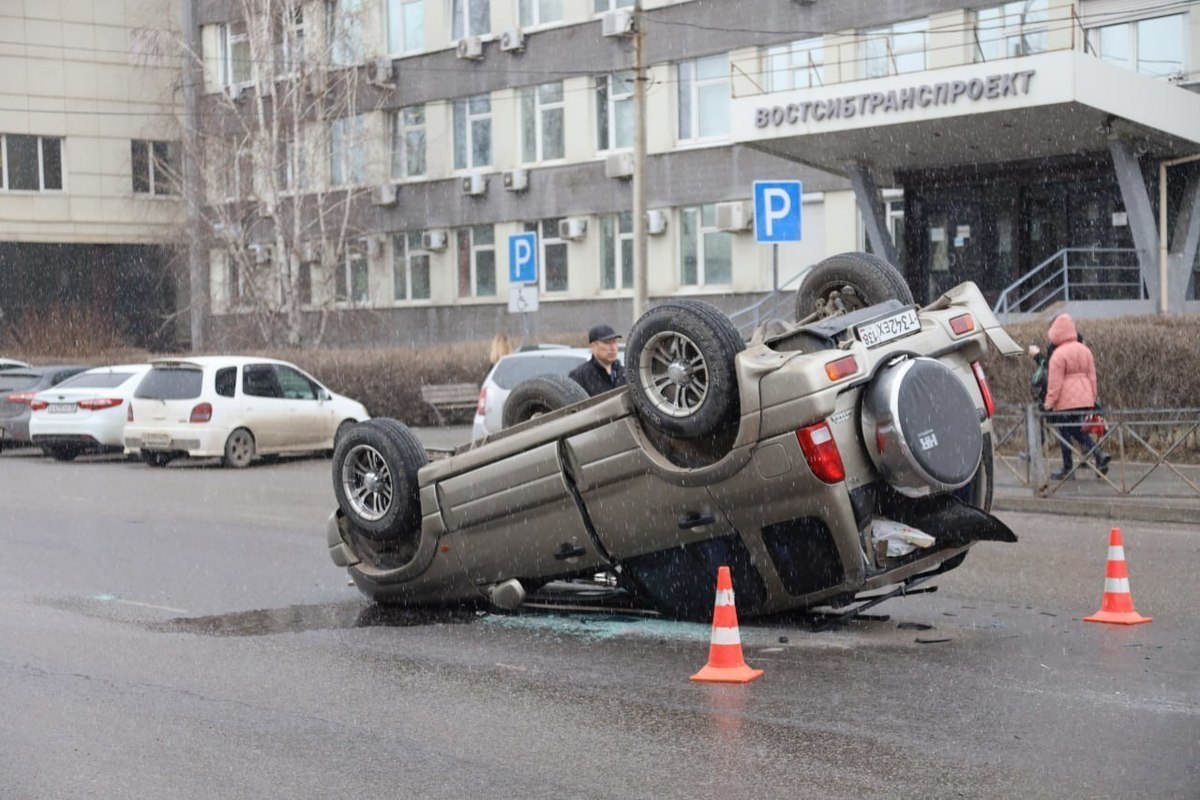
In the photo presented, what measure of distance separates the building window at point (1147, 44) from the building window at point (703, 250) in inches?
401

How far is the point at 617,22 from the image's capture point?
38812 millimetres

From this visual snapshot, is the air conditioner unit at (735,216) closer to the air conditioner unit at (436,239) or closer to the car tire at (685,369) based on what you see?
the air conditioner unit at (436,239)

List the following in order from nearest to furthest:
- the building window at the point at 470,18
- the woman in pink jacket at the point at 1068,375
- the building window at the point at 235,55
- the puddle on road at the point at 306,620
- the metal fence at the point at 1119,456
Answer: the puddle on road at the point at 306,620
the metal fence at the point at 1119,456
the woman in pink jacket at the point at 1068,375
the building window at the point at 470,18
the building window at the point at 235,55

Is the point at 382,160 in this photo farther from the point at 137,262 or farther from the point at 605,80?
the point at 137,262

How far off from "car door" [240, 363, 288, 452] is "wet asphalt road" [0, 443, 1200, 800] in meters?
11.6

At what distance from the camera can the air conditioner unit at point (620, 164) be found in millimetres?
39406

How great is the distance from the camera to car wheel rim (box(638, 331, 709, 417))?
319 inches

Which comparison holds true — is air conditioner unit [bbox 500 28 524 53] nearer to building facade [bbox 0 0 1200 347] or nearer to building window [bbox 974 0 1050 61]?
building facade [bbox 0 0 1200 347]

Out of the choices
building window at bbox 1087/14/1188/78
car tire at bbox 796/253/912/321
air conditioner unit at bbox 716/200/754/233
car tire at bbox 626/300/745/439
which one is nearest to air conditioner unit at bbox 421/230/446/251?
air conditioner unit at bbox 716/200/754/233

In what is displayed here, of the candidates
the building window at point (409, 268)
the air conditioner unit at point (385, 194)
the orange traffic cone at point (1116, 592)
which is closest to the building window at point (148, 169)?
the air conditioner unit at point (385, 194)

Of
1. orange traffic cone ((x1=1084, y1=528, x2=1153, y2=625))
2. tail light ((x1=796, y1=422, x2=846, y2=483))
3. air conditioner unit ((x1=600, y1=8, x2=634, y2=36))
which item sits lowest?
orange traffic cone ((x1=1084, y1=528, x2=1153, y2=625))

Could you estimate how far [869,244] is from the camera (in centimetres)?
3500

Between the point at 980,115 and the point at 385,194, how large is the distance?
22297 mm

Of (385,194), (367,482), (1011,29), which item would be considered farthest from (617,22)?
(367,482)
